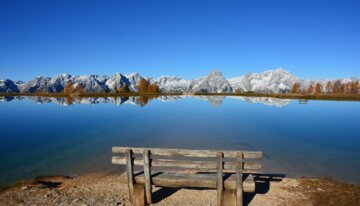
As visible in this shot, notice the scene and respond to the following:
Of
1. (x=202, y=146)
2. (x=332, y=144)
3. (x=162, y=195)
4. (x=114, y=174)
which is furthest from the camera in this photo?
(x=332, y=144)

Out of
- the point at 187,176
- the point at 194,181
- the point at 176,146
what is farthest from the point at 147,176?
the point at 176,146

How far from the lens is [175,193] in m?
14.4

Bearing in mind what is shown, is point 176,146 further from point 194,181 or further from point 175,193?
point 194,181

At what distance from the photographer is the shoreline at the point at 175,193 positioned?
1343cm

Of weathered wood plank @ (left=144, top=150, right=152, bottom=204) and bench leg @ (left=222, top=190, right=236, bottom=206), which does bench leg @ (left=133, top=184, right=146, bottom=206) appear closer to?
weathered wood plank @ (left=144, top=150, right=152, bottom=204)

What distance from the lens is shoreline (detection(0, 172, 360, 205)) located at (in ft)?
44.1

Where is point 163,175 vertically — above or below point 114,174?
above

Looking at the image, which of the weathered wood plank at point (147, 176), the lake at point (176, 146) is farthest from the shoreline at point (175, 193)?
the lake at point (176, 146)

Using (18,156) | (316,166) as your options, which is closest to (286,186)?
(316,166)

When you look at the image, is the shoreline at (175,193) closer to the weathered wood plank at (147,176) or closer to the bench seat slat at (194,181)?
the weathered wood plank at (147,176)

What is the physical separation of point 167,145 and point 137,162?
16.0 m

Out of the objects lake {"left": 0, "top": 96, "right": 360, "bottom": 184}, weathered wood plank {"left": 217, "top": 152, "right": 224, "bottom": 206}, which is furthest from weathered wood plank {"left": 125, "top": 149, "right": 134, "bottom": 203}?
lake {"left": 0, "top": 96, "right": 360, "bottom": 184}

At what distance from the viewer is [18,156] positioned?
80.9ft

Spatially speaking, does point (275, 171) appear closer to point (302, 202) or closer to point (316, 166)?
point (316, 166)
